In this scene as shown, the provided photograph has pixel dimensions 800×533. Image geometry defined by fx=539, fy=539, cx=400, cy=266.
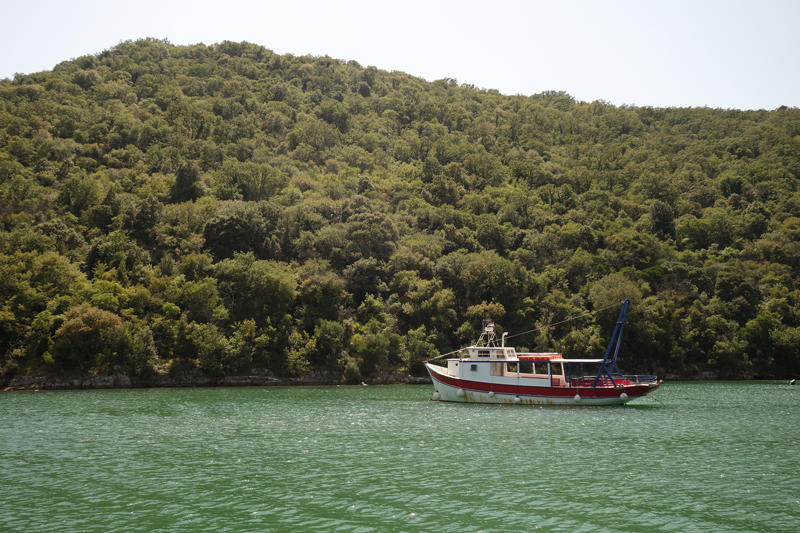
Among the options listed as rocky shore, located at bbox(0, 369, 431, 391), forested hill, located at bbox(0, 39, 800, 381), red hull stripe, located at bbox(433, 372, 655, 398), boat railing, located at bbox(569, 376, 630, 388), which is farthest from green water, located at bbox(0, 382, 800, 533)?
forested hill, located at bbox(0, 39, 800, 381)

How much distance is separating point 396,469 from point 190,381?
5215 centimetres

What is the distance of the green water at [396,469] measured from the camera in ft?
56.9

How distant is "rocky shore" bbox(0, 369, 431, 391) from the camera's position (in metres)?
61.9

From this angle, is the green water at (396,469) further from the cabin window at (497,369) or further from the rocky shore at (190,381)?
the rocky shore at (190,381)

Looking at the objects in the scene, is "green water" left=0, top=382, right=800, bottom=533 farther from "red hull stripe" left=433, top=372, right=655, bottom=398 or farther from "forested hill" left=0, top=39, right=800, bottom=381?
"forested hill" left=0, top=39, right=800, bottom=381

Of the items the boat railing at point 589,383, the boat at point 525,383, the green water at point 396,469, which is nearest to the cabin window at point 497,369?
Answer: the boat at point 525,383

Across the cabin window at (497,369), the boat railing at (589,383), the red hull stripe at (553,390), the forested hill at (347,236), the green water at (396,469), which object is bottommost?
the green water at (396,469)

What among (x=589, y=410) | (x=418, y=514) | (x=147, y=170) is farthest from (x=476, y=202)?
(x=418, y=514)

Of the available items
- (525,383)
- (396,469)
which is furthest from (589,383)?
(396,469)

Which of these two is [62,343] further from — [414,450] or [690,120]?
[690,120]

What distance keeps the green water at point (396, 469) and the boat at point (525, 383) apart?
5257 mm

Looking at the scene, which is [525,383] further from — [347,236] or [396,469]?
[347,236]

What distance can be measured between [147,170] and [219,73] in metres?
67.4

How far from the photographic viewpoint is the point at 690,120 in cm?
16412
